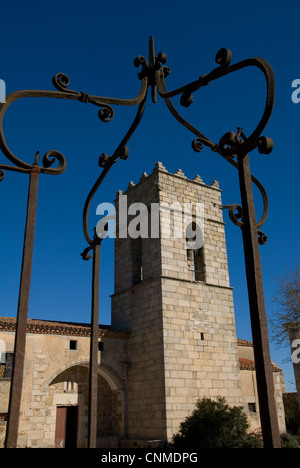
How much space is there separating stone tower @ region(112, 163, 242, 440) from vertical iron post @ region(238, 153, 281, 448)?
909 cm

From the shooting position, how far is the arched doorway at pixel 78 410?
11.8 meters

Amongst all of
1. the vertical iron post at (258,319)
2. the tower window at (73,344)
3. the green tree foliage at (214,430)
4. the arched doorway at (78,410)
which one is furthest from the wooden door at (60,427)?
the vertical iron post at (258,319)

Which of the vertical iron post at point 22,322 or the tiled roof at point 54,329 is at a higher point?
the tiled roof at point 54,329

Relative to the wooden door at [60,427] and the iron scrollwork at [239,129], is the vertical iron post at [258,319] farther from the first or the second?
the wooden door at [60,427]

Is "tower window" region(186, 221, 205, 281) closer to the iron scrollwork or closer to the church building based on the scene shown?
the church building

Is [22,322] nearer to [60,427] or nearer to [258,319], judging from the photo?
[258,319]

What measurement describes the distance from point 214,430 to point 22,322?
8.17 meters

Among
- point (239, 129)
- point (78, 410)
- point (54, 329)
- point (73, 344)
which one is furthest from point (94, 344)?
point (78, 410)

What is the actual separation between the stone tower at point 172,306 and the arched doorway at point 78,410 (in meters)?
0.53

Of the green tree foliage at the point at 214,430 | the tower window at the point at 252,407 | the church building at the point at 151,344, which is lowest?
the green tree foliage at the point at 214,430

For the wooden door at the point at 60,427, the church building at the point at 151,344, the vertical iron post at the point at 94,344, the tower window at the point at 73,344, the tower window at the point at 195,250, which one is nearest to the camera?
the vertical iron post at the point at 94,344

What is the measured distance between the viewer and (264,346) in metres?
2.33

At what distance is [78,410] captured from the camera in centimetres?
1205
